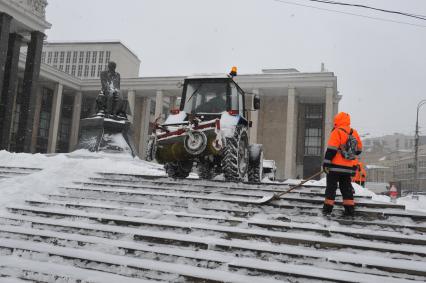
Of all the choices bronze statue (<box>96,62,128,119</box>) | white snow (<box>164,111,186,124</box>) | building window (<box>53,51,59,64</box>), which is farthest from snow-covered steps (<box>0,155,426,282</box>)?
building window (<box>53,51,59,64</box>)

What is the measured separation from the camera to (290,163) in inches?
1291

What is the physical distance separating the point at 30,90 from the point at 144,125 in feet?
52.2

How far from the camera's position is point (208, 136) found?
7355 mm

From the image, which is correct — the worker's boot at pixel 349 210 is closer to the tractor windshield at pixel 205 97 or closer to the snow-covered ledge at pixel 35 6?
the tractor windshield at pixel 205 97

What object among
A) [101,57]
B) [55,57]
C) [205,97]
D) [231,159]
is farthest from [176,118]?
[55,57]

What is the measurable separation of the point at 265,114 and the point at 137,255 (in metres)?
35.1

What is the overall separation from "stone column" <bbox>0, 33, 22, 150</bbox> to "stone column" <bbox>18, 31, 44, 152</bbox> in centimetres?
73

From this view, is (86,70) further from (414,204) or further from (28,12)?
(414,204)

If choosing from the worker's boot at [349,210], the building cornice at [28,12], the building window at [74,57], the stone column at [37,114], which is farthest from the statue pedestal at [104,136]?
the building window at [74,57]

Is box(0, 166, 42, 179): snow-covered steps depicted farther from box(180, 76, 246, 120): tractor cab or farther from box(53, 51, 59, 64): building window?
box(53, 51, 59, 64): building window

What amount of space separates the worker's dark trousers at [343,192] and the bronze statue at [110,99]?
38.6 feet

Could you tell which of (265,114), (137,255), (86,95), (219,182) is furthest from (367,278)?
(86,95)

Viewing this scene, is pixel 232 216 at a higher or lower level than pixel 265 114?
lower

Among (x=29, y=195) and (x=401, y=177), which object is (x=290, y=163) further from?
(x=401, y=177)
